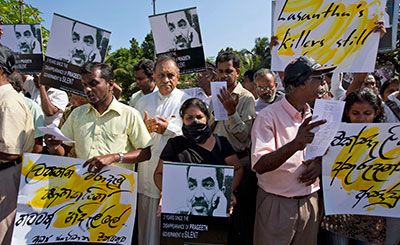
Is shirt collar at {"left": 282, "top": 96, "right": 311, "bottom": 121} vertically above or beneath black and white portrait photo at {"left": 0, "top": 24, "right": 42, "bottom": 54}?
beneath


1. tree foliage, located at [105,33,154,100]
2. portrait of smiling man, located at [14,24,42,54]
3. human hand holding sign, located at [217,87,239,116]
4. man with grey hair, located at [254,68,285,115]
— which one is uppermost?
tree foliage, located at [105,33,154,100]

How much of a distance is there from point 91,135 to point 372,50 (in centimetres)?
287

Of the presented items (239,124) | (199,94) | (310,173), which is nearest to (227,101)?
(239,124)

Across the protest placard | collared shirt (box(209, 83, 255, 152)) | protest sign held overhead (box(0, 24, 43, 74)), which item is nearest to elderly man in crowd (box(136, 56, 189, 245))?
collared shirt (box(209, 83, 255, 152))

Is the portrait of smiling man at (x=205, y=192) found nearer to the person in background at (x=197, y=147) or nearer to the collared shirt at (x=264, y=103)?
the person in background at (x=197, y=147)

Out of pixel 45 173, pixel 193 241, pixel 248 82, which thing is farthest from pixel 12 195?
pixel 248 82

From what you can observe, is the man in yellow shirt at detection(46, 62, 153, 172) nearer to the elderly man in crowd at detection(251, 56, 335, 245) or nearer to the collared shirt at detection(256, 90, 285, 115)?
the elderly man in crowd at detection(251, 56, 335, 245)

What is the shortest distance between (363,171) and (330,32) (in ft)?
5.14

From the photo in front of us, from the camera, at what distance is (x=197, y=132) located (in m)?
2.75

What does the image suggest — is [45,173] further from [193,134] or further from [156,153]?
[193,134]

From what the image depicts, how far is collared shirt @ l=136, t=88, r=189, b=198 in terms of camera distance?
3352 millimetres

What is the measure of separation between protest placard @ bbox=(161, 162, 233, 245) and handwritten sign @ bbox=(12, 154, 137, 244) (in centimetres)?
47

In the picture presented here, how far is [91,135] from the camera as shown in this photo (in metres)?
2.92

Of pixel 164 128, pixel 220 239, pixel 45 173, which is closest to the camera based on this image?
pixel 220 239
